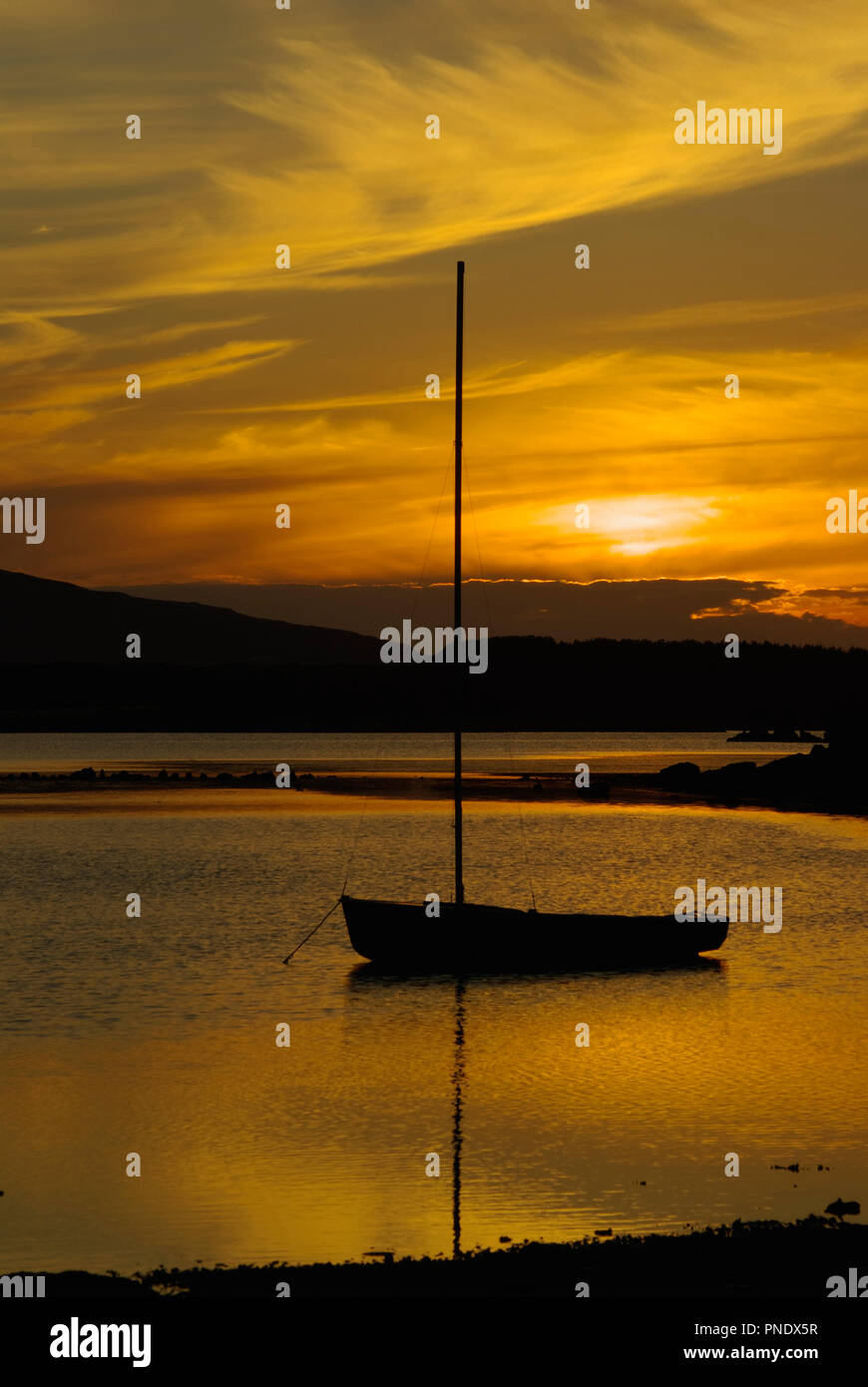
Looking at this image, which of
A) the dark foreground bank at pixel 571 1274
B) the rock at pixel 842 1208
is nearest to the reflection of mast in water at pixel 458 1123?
the dark foreground bank at pixel 571 1274

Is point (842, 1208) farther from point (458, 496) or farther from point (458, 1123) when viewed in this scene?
point (458, 496)

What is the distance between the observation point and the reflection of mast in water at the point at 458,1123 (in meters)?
17.1

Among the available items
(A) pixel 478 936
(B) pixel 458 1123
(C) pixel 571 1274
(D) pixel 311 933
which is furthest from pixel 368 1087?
(D) pixel 311 933

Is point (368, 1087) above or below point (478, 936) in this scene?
below

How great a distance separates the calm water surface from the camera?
1788 centimetres

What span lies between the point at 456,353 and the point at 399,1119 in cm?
1881

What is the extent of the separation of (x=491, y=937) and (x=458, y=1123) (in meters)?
13.0

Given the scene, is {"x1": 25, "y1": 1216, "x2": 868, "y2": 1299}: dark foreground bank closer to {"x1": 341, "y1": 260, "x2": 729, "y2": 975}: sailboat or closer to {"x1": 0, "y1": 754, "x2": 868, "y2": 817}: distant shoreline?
{"x1": 341, "y1": 260, "x2": 729, "y2": 975}: sailboat

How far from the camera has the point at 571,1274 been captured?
14.4 metres

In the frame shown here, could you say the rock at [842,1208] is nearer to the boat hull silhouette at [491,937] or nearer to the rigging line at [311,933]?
the boat hull silhouette at [491,937]

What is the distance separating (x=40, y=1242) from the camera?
1681cm

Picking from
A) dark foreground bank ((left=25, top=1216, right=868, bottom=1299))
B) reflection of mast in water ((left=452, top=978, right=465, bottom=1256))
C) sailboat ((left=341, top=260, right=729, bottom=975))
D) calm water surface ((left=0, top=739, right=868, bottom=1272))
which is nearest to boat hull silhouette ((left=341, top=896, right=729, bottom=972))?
sailboat ((left=341, top=260, right=729, bottom=975))
